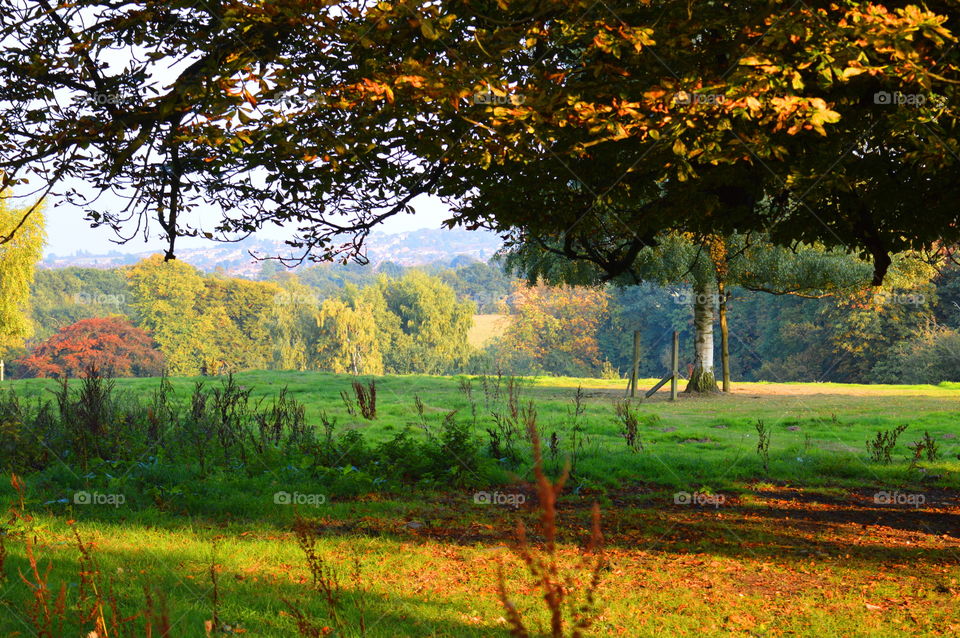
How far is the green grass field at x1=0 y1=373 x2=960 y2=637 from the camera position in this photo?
5.41 metres

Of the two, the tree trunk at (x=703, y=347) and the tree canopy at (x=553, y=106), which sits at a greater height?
the tree canopy at (x=553, y=106)

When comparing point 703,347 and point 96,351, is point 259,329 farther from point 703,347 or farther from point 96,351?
point 703,347

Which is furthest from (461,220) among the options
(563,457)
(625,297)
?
(625,297)

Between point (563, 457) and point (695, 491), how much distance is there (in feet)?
7.02

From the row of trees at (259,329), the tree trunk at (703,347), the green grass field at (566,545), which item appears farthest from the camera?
the row of trees at (259,329)

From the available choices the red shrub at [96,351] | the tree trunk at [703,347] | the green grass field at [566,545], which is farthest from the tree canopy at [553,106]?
the red shrub at [96,351]

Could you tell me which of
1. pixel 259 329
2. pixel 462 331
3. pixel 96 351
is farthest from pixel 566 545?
pixel 259 329

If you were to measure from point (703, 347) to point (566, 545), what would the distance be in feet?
84.0

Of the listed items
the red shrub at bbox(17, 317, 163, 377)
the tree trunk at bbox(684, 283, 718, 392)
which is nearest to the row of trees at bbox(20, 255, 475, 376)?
the red shrub at bbox(17, 317, 163, 377)

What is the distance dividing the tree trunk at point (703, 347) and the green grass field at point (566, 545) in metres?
17.5

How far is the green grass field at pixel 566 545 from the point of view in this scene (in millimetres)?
5406

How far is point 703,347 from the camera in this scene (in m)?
31.4

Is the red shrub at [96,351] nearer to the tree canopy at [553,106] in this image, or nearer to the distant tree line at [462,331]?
the distant tree line at [462,331]

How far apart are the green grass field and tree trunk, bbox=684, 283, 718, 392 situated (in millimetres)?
17501
